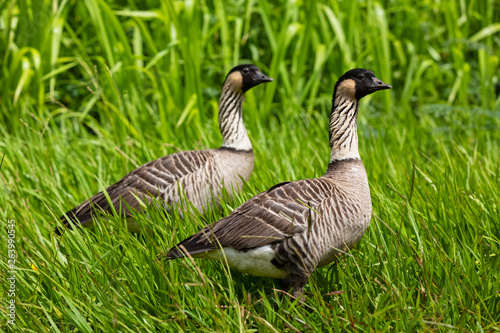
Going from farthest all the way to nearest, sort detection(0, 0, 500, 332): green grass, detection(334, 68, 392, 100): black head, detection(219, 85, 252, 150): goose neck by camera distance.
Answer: detection(219, 85, 252, 150): goose neck
detection(334, 68, 392, 100): black head
detection(0, 0, 500, 332): green grass

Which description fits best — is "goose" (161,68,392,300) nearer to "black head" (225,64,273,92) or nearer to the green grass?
the green grass

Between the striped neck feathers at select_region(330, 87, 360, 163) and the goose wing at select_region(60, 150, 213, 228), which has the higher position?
the striped neck feathers at select_region(330, 87, 360, 163)

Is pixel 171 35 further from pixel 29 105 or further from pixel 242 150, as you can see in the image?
pixel 242 150

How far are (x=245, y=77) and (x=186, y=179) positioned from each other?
43.9 inches

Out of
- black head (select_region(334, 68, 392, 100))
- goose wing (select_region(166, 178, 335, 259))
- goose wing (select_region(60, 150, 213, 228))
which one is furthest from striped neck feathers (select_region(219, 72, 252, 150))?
goose wing (select_region(166, 178, 335, 259))

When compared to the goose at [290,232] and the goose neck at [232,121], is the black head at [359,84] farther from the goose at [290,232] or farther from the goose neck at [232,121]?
the goose neck at [232,121]

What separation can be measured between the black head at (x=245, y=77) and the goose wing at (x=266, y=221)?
1652mm

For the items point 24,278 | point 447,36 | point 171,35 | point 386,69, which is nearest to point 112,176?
point 24,278

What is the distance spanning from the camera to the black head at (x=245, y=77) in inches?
182

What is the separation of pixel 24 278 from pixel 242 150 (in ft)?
6.64

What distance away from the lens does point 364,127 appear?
227 inches

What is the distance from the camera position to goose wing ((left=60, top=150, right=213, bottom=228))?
4.10 metres

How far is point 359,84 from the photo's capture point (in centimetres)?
345

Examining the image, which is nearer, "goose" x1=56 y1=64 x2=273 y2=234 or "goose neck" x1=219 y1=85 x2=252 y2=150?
"goose" x1=56 y1=64 x2=273 y2=234
